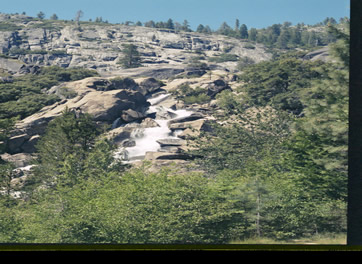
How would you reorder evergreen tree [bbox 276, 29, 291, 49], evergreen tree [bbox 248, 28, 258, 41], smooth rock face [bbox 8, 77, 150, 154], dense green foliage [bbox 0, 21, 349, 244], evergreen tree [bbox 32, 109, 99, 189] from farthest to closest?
evergreen tree [bbox 248, 28, 258, 41] → evergreen tree [bbox 276, 29, 291, 49] → smooth rock face [bbox 8, 77, 150, 154] → evergreen tree [bbox 32, 109, 99, 189] → dense green foliage [bbox 0, 21, 349, 244]

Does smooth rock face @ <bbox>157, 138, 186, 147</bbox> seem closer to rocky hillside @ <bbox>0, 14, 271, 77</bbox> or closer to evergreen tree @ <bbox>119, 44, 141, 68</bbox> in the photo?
rocky hillside @ <bbox>0, 14, 271, 77</bbox>

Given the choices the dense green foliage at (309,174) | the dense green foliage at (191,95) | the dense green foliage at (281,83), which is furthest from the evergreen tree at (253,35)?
the dense green foliage at (309,174)

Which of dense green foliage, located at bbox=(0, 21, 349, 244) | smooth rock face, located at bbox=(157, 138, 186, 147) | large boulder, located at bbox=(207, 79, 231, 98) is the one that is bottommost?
dense green foliage, located at bbox=(0, 21, 349, 244)

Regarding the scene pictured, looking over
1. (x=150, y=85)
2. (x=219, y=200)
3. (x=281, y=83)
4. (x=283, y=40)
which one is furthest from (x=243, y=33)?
(x=219, y=200)

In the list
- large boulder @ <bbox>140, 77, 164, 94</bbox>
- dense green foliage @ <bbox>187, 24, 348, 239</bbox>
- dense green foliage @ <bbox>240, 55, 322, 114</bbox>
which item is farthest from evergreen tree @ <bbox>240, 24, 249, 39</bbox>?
dense green foliage @ <bbox>187, 24, 348, 239</bbox>

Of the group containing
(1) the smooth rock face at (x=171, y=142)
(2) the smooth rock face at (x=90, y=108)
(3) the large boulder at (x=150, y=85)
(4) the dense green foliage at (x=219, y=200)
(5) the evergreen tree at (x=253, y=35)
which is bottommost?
(4) the dense green foliage at (x=219, y=200)

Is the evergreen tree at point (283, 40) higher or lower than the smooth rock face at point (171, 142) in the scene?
higher

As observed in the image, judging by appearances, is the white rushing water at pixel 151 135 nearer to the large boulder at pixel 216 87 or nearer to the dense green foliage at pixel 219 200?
the large boulder at pixel 216 87

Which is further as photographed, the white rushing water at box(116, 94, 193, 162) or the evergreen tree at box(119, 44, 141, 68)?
the evergreen tree at box(119, 44, 141, 68)

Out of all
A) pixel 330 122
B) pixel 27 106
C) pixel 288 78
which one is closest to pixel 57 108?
pixel 27 106

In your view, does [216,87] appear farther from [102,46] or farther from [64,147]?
[102,46]

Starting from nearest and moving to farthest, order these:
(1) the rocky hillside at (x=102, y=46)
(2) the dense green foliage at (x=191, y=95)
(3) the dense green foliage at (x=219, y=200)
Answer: (3) the dense green foliage at (x=219, y=200), (2) the dense green foliage at (x=191, y=95), (1) the rocky hillside at (x=102, y=46)

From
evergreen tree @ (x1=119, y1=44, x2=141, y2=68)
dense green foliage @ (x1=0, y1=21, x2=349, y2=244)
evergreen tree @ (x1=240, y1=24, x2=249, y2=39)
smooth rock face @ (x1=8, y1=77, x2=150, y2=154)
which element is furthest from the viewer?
evergreen tree @ (x1=240, y1=24, x2=249, y2=39)

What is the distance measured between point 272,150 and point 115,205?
324 inches
